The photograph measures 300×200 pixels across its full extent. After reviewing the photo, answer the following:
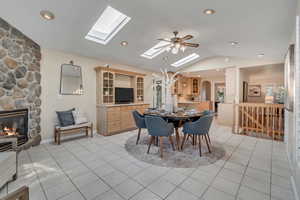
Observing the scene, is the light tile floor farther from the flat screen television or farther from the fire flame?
the flat screen television

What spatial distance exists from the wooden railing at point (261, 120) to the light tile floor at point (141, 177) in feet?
3.76

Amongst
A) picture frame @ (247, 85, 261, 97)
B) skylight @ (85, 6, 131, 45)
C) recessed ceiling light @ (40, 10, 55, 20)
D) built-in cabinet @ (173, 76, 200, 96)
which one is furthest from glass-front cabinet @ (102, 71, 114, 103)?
picture frame @ (247, 85, 261, 97)

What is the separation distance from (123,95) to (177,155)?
2897 mm

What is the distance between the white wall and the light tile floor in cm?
81

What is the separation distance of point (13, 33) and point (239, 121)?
6546 millimetres

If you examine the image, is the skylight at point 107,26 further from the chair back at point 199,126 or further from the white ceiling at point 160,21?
the chair back at point 199,126

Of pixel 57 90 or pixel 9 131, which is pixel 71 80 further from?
pixel 9 131

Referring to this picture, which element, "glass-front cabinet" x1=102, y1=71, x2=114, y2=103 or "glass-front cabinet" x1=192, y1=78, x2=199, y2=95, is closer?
"glass-front cabinet" x1=102, y1=71, x2=114, y2=103

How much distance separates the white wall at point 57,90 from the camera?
341cm

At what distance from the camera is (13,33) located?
2.75 metres

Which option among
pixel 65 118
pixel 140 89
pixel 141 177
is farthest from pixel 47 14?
pixel 140 89

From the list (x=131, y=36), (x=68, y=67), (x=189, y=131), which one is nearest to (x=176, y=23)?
(x=131, y=36)

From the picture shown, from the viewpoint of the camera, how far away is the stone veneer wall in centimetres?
264

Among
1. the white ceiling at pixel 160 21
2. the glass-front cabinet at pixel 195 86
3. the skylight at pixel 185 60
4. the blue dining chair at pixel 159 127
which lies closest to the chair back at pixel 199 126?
the blue dining chair at pixel 159 127
